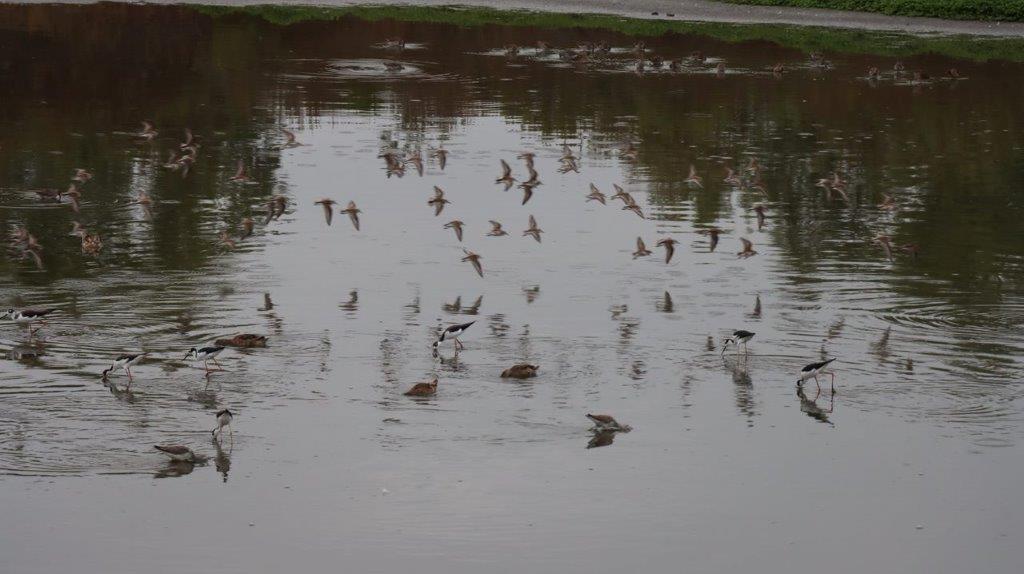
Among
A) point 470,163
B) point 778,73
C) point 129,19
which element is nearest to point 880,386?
point 470,163

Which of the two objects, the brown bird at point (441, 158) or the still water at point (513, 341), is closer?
the still water at point (513, 341)

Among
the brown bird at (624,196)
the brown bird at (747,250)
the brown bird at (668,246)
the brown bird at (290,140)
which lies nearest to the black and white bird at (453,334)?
the brown bird at (668,246)

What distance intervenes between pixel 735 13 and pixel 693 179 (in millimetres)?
38753

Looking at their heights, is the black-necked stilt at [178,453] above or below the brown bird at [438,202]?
below

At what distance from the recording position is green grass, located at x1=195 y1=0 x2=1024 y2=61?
60.4m

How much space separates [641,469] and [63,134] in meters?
24.0

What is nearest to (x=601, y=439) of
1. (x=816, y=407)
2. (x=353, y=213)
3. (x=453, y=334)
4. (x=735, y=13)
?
(x=816, y=407)

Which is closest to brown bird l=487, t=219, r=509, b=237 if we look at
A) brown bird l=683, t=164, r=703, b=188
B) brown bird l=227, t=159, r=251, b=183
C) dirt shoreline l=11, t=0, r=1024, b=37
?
brown bird l=683, t=164, r=703, b=188

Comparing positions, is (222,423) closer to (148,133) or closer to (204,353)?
(204,353)

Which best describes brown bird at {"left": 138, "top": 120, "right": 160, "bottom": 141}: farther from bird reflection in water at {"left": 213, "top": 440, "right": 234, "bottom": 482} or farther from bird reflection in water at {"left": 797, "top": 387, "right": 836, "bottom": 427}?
bird reflection in water at {"left": 797, "top": 387, "right": 836, "bottom": 427}

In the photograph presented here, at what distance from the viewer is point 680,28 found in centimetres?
6488

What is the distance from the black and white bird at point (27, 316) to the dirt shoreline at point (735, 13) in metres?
48.0

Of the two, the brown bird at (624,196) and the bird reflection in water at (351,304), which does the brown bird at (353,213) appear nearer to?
the bird reflection in water at (351,304)

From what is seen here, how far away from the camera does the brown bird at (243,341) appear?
21.2 m
